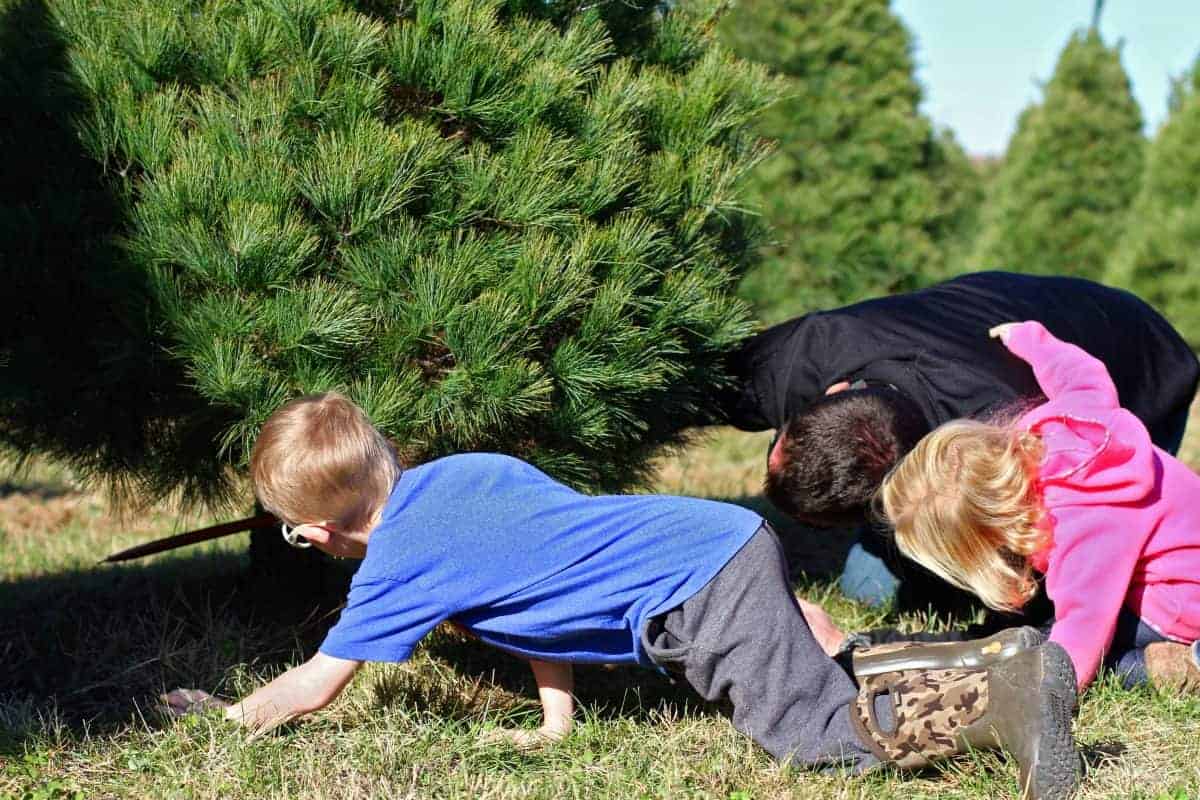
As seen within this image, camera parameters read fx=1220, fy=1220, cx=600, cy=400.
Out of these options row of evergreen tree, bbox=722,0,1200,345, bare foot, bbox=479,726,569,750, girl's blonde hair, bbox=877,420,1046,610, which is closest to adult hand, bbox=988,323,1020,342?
girl's blonde hair, bbox=877,420,1046,610

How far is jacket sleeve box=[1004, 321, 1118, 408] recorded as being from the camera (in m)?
2.81

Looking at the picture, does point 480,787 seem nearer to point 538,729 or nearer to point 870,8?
point 538,729

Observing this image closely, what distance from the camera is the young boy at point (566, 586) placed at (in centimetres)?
243

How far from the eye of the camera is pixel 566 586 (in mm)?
2510

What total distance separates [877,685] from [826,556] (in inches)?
72.5

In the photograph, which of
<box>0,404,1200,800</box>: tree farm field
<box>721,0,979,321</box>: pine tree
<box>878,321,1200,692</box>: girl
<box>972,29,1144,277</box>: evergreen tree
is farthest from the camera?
<box>972,29,1144,277</box>: evergreen tree

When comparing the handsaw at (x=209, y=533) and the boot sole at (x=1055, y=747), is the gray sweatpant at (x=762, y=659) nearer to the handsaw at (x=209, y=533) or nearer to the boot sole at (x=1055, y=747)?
the boot sole at (x=1055, y=747)

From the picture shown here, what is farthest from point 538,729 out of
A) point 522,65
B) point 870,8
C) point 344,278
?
point 870,8

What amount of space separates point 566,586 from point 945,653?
0.80 metres

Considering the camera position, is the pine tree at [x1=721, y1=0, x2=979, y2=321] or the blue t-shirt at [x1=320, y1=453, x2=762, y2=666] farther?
the pine tree at [x1=721, y1=0, x2=979, y2=321]

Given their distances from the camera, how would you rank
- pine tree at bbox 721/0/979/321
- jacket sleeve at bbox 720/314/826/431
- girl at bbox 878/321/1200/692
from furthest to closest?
1. pine tree at bbox 721/0/979/321
2. jacket sleeve at bbox 720/314/826/431
3. girl at bbox 878/321/1200/692

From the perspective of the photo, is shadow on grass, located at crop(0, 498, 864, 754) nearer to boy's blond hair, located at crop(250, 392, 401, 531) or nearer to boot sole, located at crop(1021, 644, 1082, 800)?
boy's blond hair, located at crop(250, 392, 401, 531)

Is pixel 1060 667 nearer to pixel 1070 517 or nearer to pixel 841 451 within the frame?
pixel 1070 517

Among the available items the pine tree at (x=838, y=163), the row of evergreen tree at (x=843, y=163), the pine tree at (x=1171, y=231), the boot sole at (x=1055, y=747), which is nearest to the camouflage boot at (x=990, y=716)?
the boot sole at (x=1055, y=747)
